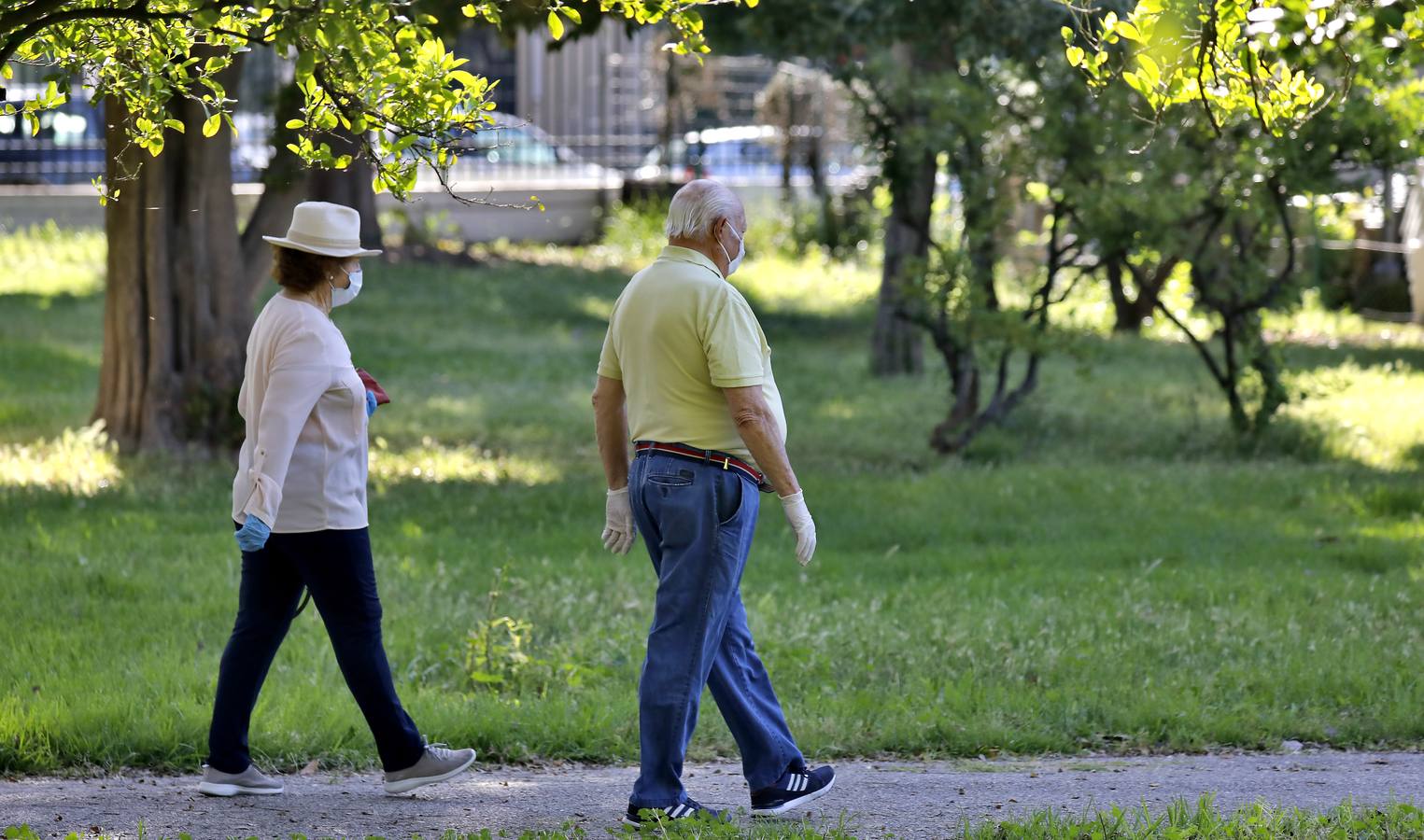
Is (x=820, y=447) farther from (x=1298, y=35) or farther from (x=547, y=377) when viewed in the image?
(x=1298, y=35)

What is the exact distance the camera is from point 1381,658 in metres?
A: 6.75

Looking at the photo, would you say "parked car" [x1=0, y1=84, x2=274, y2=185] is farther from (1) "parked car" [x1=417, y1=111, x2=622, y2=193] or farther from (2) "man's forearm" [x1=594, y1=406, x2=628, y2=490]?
(2) "man's forearm" [x1=594, y1=406, x2=628, y2=490]

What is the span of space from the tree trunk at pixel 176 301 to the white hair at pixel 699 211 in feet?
23.0

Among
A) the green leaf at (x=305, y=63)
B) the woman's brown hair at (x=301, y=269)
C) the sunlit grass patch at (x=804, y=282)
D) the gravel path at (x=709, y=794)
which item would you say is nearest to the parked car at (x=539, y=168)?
the sunlit grass patch at (x=804, y=282)

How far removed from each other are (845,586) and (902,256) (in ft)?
25.6

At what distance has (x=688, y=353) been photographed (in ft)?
14.8

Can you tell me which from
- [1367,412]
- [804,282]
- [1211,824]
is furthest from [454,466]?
Result: [804,282]

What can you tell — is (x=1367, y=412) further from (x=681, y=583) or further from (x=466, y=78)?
(x=466, y=78)

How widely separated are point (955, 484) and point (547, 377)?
6.65 metres

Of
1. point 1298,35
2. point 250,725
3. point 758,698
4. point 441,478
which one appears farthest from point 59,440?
point 1298,35

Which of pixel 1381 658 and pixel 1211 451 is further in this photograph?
pixel 1211 451

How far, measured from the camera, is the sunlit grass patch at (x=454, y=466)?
434 inches

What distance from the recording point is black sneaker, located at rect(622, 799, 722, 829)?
453cm

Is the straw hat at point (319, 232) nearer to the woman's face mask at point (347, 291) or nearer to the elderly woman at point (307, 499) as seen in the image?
the elderly woman at point (307, 499)
